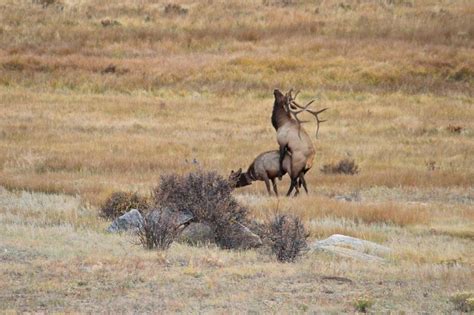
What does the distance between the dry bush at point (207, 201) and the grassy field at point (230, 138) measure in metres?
0.70

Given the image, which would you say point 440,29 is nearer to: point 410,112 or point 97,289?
point 410,112

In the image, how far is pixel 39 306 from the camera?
898 centimetres

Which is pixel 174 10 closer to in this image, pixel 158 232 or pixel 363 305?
pixel 158 232

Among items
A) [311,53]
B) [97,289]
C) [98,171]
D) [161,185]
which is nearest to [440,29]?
[311,53]

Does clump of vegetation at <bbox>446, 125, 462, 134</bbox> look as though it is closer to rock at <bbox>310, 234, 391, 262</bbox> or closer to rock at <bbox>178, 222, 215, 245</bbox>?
rock at <bbox>310, 234, 391, 262</bbox>

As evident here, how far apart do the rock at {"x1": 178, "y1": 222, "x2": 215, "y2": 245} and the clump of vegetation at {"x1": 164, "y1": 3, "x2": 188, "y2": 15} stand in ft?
134

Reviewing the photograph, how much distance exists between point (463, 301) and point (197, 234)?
470 centimetres

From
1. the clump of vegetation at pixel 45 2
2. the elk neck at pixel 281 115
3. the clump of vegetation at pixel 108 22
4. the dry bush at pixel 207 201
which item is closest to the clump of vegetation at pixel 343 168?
the elk neck at pixel 281 115

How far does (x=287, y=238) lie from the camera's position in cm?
1177

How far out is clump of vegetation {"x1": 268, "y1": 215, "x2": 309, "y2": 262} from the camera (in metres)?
11.7

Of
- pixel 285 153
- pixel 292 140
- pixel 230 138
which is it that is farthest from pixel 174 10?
pixel 292 140

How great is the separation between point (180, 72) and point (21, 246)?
29.1 meters

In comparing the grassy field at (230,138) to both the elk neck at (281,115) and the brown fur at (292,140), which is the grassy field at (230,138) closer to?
the brown fur at (292,140)

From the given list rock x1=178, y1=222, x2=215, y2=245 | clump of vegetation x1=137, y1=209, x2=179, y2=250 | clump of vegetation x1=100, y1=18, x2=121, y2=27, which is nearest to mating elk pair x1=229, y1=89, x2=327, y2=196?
rock x1=178, y1=222, x2=215, y2=245
